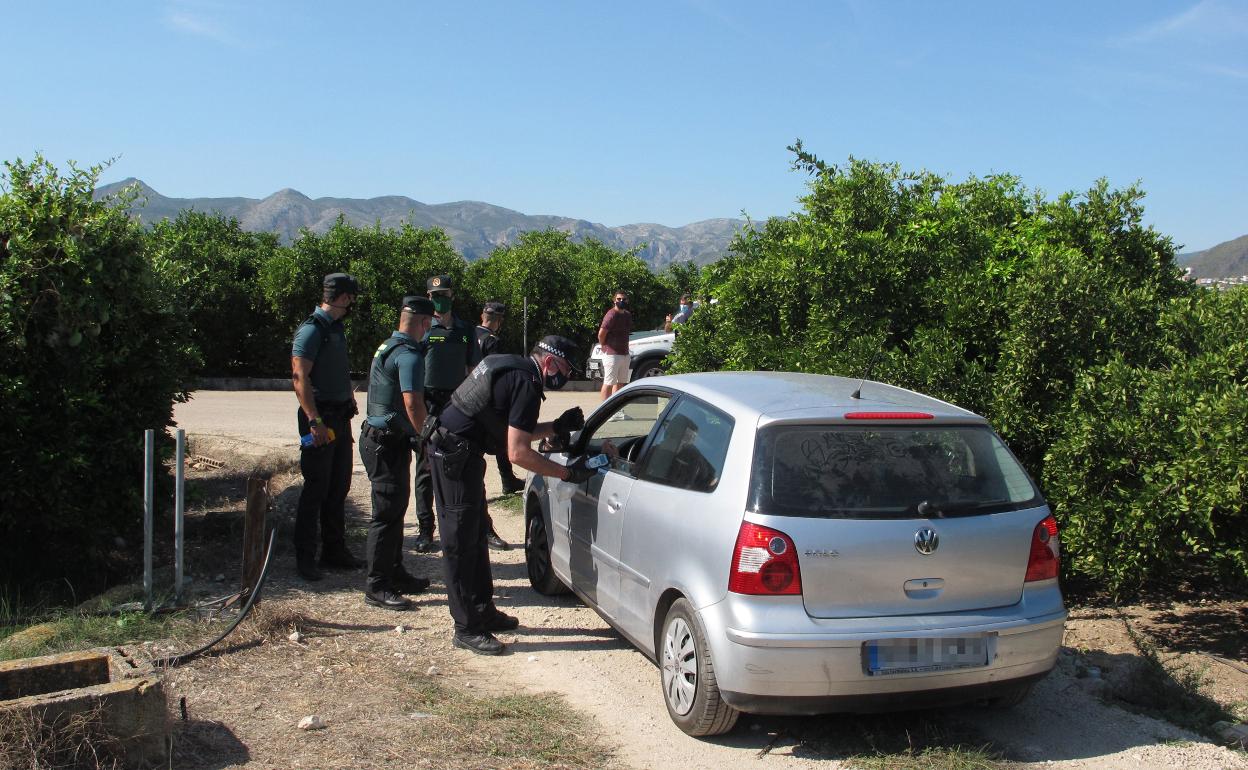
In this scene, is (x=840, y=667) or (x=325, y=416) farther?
(x=325, y=416)

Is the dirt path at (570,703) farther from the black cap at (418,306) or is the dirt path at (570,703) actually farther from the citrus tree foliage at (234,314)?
the citrus tree foliage at (234,314)

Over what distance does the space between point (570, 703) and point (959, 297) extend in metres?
4.24

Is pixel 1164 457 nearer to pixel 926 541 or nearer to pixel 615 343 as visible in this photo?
pixel 926 541

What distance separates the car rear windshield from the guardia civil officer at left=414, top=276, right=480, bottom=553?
12.6ft

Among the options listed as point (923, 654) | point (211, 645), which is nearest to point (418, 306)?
point (211, 645)

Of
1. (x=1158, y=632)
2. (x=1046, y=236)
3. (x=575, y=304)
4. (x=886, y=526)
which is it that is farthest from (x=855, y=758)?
(x=575, y=304)

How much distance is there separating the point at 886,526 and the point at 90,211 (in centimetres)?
537

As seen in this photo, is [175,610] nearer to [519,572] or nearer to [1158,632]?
[519,572]

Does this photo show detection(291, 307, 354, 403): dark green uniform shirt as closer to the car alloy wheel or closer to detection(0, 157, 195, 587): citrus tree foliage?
detection(0, 157, 195, 587): citrus tree foliage

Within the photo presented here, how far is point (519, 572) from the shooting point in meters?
7.15

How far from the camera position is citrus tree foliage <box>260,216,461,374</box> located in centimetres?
1964

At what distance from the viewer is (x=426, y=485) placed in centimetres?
755

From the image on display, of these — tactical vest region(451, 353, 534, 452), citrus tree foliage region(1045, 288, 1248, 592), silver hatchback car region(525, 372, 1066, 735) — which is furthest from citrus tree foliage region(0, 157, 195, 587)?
citrus tree foliage region(1045, 288, 1248, 592)

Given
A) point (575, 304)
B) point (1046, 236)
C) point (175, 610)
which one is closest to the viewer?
point (175, 610)
